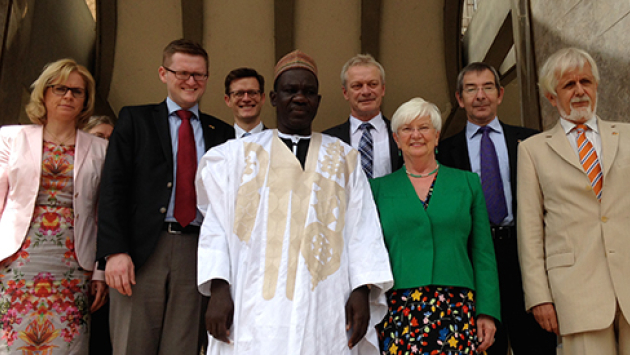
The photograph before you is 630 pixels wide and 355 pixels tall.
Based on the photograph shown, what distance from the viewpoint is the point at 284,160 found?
8.39 feet

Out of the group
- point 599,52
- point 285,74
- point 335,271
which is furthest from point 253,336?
point 599,52

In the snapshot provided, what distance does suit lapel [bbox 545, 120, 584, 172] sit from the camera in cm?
266

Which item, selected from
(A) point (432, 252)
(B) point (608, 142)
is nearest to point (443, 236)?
(A) point (432, 252)

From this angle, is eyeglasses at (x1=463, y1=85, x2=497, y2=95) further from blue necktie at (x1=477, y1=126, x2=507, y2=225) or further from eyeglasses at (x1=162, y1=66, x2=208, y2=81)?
eyeglasses at (x1=162, y1=66, x2=208, y2=81)

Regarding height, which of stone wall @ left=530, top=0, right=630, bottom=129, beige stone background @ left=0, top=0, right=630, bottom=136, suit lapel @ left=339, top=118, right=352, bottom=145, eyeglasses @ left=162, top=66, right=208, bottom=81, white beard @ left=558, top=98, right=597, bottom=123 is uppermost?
beige stone background @ left=0, top=0, right=630, bottom=136

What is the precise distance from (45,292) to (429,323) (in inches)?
71.3

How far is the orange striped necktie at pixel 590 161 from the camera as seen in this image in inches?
103

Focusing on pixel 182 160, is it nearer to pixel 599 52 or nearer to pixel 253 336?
pixel 253 336

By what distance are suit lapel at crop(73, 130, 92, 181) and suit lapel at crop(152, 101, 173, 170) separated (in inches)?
15.1

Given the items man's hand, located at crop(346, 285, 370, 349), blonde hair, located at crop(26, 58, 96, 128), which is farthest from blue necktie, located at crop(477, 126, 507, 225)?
blonde hair, located at crop(26, 58, 96, 128)

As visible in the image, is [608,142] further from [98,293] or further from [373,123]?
[98,293]

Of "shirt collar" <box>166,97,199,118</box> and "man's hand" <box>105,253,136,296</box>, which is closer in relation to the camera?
"man's hand" <box>105,253,136,296</box>

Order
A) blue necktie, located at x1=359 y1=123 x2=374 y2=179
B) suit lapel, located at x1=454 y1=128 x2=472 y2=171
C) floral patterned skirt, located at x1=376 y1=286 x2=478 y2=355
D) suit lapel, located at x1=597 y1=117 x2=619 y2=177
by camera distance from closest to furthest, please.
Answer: floral patterned skirt, located at x1=376 y1=286 x2=478 y2=355
suit lapel, located at x1=597 y1=117 x2=619 y2=177
suit lapel, located at x1=454 y1=128 x2=472 y2=171
blue necktie, located at x1=359 y1=123 x2=374 y2=179

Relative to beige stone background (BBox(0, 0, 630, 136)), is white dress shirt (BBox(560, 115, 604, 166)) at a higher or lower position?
lower
